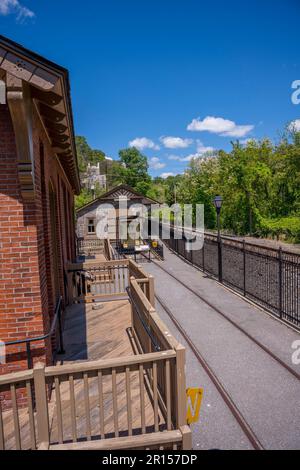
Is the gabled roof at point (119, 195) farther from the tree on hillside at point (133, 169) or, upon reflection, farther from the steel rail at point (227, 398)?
the tree on hillside at point (133, 169)

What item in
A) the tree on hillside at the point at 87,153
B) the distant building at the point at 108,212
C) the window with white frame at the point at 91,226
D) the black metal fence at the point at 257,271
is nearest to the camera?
the black metal fence at the point at 257,271

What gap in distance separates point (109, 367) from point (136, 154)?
84339mm

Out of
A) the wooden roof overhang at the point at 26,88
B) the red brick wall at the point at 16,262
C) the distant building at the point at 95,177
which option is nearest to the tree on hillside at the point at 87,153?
the distant building at the point at 95,177

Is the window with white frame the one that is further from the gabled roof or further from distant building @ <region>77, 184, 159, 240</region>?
the gabled roof

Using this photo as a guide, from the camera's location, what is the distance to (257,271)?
9586 millimetres

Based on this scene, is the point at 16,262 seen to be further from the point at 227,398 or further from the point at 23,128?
the point at 227,398

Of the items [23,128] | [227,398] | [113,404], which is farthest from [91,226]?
[113,404]

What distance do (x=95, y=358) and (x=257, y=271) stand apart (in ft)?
19.9

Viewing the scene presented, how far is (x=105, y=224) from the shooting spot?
2820 cm

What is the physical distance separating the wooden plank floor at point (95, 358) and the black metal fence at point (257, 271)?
3.80 m

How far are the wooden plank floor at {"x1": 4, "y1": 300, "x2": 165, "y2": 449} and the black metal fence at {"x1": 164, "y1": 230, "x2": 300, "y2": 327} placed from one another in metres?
3.80

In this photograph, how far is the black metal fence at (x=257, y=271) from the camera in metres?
7.72
